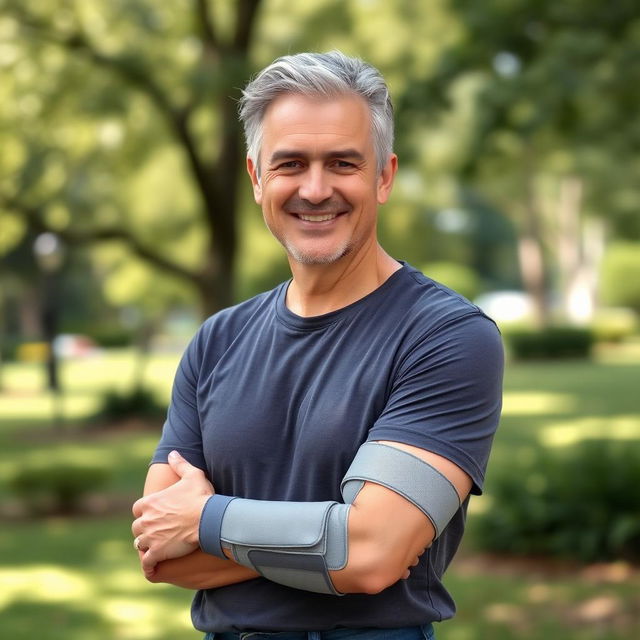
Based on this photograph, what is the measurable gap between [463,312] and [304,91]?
1.92ft

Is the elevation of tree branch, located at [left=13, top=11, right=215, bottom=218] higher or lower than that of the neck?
higher

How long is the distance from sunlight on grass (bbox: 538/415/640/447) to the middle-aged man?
546 inches

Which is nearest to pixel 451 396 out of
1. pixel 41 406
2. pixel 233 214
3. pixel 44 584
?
pixel 44 584

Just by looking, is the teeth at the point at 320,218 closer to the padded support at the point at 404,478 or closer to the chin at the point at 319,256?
the chin at the point at 319,256

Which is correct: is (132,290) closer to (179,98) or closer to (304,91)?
→ (179,98)

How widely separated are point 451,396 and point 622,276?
5093 centimetres

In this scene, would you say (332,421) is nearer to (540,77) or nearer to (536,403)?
(540,77)

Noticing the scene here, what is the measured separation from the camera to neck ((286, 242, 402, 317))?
2.51 meters

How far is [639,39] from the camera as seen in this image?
28.2 feet

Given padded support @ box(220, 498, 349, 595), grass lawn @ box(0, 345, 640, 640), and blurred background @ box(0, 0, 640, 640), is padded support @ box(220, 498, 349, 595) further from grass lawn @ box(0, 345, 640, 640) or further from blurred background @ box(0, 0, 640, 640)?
blurred background @ box(0, 0, 640, 640)

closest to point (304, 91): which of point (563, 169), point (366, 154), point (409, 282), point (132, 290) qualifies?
point (366, 154)

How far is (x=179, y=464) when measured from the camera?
103 inches

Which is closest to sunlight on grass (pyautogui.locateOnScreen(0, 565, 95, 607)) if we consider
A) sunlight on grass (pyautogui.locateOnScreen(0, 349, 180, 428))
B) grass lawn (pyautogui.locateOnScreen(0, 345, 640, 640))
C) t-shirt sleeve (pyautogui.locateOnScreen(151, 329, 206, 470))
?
grass lawn (pyautogui.locateOnScreen(0, 345, 640, 640))

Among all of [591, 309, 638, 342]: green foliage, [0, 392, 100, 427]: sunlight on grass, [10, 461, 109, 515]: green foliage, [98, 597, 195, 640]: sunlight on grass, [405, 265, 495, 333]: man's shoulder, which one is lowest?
[98, 597, 195, 640]: sunlight on grass
